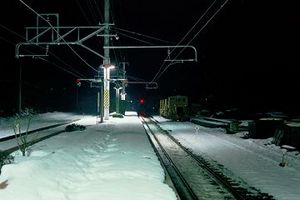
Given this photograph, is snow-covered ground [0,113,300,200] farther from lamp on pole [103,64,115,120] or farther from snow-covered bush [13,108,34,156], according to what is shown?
lamp on pole [103,64,115,120]

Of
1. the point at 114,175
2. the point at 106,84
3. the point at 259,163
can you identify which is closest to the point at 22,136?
the point at 259,163

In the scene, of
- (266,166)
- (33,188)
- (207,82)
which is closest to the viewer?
(33,188)

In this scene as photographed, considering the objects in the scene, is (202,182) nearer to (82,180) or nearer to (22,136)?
(82,180)

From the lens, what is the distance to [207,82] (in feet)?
237

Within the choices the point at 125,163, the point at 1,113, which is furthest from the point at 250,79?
the point at 125,163

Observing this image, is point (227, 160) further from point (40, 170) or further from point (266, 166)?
point (40, 170)

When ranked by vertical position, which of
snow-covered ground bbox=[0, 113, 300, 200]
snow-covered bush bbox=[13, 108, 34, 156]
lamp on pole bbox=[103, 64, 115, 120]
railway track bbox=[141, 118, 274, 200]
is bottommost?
railway track bbox=[141, 118, 274, 200]

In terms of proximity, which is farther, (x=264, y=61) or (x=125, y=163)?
(x=264, y=61)

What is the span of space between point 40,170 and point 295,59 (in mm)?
35225

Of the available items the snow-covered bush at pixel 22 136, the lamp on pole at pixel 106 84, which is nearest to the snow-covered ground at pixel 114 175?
the snow-covered bush at pixel 22 136

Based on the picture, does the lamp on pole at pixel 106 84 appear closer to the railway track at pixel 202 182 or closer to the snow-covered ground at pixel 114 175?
the snow-covered ground at pixel 114 175

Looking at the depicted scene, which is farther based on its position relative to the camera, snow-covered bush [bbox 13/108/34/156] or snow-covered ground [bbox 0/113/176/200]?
snow-covered bush [bbox 13/108/34/156]

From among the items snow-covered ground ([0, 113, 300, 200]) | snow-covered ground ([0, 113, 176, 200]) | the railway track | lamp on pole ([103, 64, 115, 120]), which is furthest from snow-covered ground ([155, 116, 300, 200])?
lamp on pole ([103, 64, 115, 120])

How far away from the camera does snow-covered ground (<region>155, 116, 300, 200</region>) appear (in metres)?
11.8
